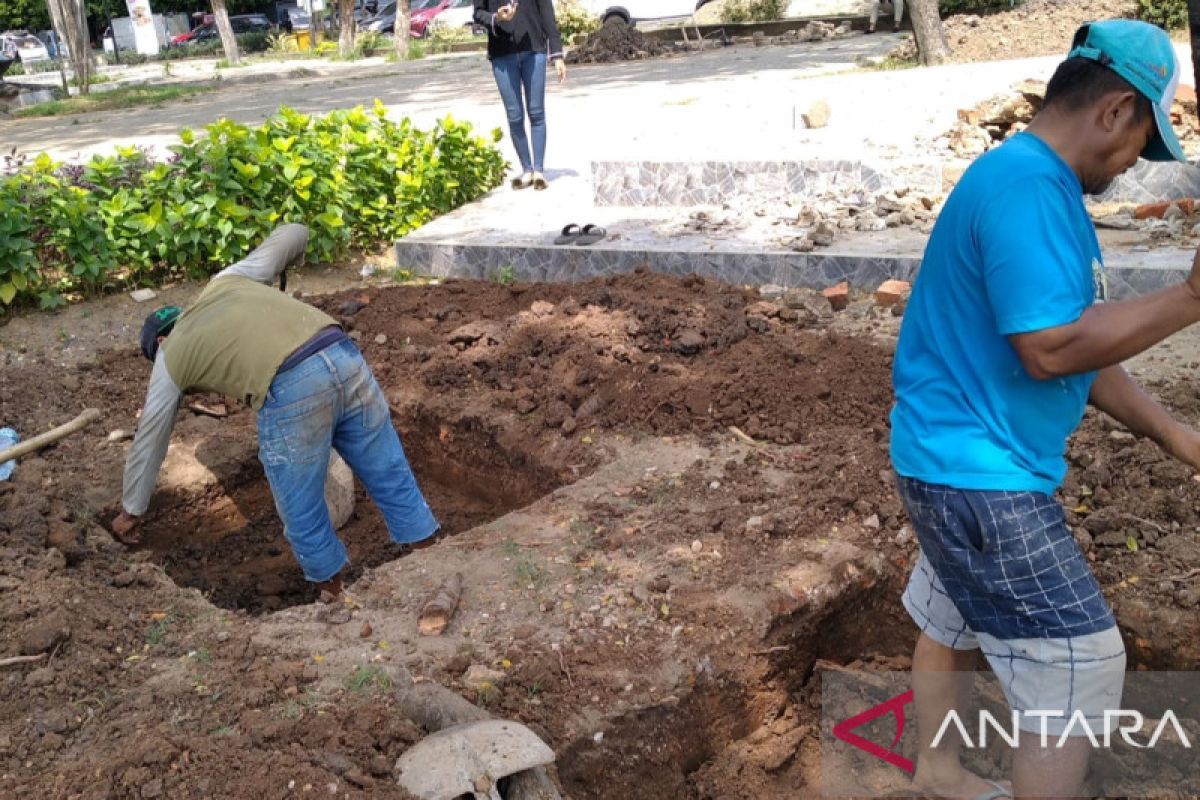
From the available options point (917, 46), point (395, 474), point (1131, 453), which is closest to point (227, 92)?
point (917, 46)

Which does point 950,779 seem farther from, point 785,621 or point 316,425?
point 316,425

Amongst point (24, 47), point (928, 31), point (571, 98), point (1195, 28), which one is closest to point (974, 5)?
point (928, 31)

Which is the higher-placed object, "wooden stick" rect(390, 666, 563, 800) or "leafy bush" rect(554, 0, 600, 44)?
"leafy bush" rect(554, 0, 600, 44)

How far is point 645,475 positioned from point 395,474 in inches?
42.4

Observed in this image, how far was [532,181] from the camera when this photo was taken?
9.73m

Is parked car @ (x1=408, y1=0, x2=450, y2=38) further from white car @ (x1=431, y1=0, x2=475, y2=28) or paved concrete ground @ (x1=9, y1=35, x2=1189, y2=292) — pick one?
paved concrete ground @ (x1=9, y1=35, x2=1189, y2=292)

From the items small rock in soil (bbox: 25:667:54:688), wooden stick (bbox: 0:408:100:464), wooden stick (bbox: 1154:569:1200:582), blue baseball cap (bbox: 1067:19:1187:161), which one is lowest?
small rock in soil (bbox: 25:667:54:688)

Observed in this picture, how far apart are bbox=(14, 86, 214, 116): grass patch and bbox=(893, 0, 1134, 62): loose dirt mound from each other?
13.4 m

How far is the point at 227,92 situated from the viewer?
69.9ft

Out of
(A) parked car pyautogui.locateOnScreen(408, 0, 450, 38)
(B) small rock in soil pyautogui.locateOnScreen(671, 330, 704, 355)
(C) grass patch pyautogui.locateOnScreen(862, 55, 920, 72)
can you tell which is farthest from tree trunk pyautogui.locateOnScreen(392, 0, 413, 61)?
(B) small rock in soil pyautogui.locateOnScreen(671, 330, 704, 355)

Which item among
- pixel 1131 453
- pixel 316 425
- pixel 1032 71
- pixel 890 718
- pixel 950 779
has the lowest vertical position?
pixel 890 718

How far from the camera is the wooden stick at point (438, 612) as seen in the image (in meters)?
3.64

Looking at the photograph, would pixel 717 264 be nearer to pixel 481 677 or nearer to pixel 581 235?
pixel 581 235

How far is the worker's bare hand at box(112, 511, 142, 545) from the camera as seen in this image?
16.0 feet
